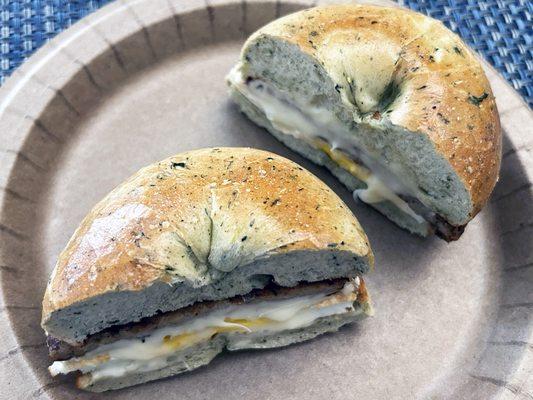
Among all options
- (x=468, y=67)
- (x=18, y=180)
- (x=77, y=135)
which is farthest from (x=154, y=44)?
(x=468, y=67)

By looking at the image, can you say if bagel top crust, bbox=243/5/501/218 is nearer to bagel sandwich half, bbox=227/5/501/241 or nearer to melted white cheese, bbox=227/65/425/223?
bagel sandwich half, bbox=227/5/501/241

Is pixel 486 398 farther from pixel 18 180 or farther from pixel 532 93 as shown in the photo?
pixel 18 180

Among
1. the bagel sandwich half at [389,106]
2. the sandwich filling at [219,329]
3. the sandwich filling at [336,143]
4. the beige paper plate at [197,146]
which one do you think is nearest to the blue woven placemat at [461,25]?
the beige paper plate at [197,146]

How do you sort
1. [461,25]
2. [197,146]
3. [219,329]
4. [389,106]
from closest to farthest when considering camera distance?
[219,329] < [389,106] < [197,146] < [461,25]

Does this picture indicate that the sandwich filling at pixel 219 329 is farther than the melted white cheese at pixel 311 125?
No

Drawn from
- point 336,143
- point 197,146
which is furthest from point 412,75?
point 197,146

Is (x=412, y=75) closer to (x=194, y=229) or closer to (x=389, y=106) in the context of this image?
(x=389, y=106)

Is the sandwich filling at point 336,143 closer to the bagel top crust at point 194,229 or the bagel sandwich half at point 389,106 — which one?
the bagel sandwich half at point 389,106
